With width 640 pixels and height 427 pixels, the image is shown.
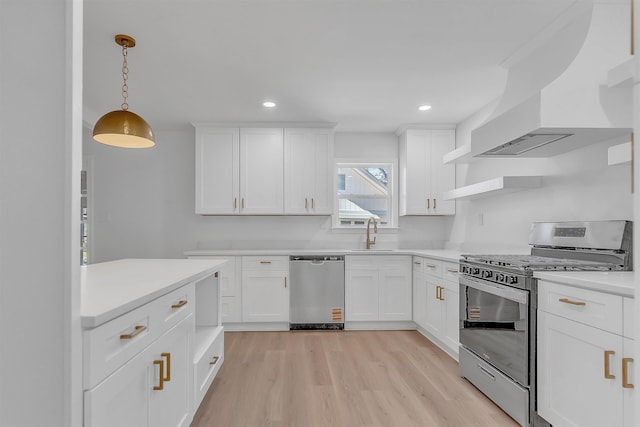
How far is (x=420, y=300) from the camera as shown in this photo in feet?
12.7

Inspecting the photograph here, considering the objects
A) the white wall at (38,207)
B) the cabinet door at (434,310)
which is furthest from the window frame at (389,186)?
the white wall at (38,207)

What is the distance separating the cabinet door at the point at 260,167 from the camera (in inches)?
169

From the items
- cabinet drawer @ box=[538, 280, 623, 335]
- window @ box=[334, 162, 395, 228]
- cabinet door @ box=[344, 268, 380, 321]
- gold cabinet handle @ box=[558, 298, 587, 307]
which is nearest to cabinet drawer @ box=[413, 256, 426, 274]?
cabinet door @ box=[344, 268, 380, 321]

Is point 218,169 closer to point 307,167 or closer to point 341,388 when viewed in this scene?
point 307,167

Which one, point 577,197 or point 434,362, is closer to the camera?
point 577,197

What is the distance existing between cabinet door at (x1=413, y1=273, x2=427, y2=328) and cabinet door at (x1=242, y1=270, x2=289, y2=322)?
1.46 metres

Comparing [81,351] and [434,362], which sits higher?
[81,351]

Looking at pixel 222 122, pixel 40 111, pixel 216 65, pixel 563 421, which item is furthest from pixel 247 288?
pixel 40 111

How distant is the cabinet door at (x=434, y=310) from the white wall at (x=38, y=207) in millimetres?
3073

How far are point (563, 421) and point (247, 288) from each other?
3.04 metres

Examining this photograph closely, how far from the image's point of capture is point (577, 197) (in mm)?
2480

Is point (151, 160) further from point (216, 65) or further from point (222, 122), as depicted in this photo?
point (216, 65)

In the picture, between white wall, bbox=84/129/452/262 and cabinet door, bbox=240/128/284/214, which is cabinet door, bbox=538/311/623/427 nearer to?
white wall, bbox=84/129/452/262

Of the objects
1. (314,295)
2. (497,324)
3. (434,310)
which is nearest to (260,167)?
(314,295)
